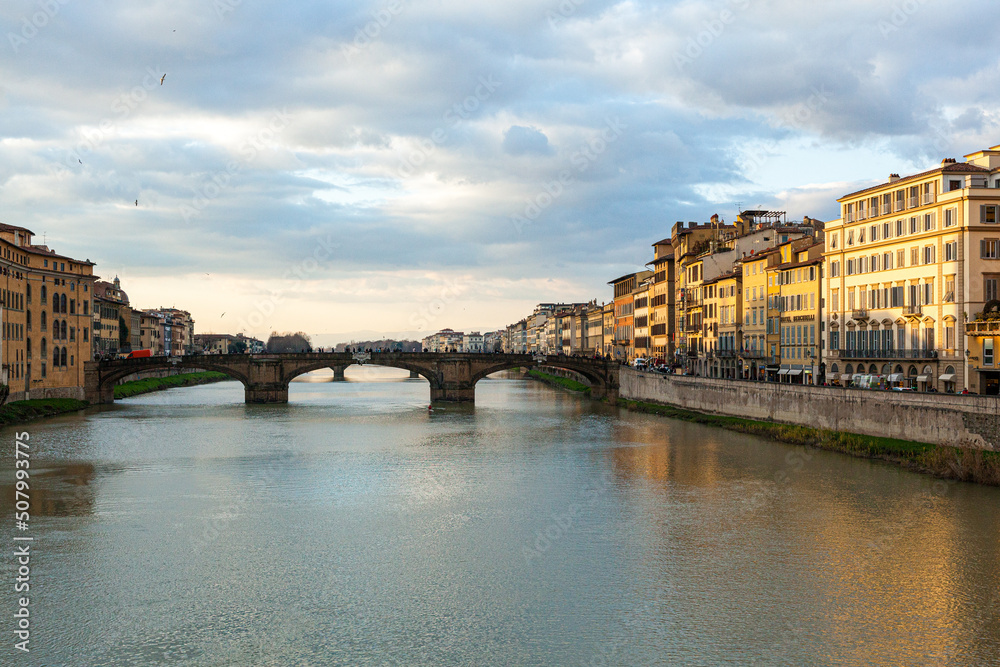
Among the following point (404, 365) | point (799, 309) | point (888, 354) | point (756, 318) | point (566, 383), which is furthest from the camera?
point (566, 383)

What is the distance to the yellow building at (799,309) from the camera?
60.3 meters

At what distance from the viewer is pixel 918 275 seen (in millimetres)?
49750

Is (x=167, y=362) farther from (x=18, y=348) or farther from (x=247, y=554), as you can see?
(x=247, y=554)

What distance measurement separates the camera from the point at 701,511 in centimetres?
3080

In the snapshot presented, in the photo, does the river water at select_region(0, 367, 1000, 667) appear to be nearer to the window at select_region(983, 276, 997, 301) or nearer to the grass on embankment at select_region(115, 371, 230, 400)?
the window at select_region(983, 276, 997, 301)

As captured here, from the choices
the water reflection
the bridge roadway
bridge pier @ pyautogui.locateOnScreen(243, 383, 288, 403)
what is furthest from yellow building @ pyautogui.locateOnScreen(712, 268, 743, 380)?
the water reflection

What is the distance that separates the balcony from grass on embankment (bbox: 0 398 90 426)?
2149 inches

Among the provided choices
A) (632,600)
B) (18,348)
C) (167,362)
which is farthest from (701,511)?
(167,362)

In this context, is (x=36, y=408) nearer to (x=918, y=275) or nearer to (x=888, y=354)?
(x=888, y=354)

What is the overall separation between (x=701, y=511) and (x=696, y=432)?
2457 cm

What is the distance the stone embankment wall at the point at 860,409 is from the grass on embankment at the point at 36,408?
44709 mm

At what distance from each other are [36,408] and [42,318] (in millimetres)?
10201

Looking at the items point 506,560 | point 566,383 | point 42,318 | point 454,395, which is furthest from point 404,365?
point 506,560

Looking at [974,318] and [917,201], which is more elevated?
[917,201]
